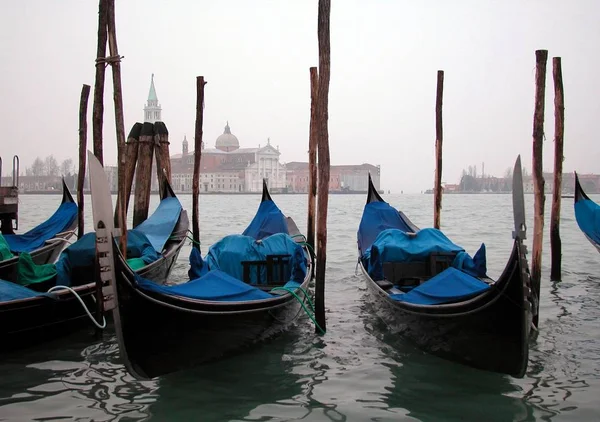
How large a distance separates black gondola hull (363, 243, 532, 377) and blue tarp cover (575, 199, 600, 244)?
362cm

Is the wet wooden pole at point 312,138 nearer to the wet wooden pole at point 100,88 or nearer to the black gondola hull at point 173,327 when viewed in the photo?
the wet wooden pole at point 100,88

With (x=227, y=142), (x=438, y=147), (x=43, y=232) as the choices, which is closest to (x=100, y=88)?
(x=43, y=232)

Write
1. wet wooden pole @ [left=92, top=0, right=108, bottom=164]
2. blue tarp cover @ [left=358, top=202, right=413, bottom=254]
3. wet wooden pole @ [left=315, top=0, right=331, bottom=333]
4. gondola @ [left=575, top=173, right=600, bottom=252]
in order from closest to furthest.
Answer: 1. wet wooden pole @ [left=315, top=0, right=331, bottom=333]
2. wet wooden pole @ [left=92, top=0, right=108, bottom=164]
3. blue tarp cover @ [left=358, top=202, right=413, bottom=254]
4. gondola @ [left=575, top=173, right=600, bottom=252]

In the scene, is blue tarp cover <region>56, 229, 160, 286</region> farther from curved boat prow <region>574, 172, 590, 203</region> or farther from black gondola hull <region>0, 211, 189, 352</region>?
A: curved boat prow <region>574, 172, 590, 203</region>

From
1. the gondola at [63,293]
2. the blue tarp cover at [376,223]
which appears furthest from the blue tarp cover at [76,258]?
the blue tarp cover at [376,223]

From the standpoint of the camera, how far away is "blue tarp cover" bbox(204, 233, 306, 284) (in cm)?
424

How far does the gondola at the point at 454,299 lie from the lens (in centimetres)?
289

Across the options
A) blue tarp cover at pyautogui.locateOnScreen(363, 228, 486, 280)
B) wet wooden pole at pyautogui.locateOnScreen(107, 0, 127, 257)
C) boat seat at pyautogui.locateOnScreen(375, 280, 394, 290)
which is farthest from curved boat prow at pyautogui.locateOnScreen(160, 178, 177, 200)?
boat seat at pyautogui.locateOnScreen(375, 280, 394, 290)

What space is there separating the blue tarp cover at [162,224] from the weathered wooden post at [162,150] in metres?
0.30

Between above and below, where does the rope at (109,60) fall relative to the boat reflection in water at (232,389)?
above

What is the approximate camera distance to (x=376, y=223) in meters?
6.00

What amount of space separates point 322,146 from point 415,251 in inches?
37.8

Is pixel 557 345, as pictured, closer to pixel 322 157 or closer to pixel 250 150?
pixel 322 157

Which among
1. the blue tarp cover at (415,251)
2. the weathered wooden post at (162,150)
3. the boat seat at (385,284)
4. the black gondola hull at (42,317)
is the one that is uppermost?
the weathered wooden post at (162,150)
